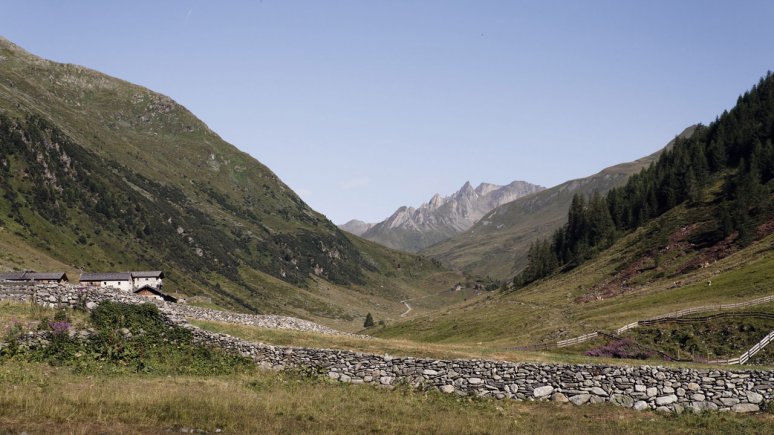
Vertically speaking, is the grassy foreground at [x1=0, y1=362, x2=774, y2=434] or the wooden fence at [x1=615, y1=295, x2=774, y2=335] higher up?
the grassy foreground at [x1=0, y1=362, x2=774, y2=434]

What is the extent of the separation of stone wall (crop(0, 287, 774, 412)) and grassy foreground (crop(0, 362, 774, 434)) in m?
1.05

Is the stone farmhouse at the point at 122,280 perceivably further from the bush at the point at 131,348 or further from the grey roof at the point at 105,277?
the bush at the point at 131,348

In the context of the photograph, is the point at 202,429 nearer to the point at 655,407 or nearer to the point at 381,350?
the point at 381,350

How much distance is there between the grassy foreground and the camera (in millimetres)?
22172

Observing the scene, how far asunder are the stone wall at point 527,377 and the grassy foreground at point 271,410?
41.5 inches

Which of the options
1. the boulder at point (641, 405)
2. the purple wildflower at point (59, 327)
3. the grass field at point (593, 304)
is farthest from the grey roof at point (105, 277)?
the boulder at point (641, 405)

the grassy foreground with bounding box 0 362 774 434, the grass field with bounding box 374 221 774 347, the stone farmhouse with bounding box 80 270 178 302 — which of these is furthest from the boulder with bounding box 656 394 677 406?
the stone farmhouse with bounding box 80 270 178 302

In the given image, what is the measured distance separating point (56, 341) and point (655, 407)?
33629 mm

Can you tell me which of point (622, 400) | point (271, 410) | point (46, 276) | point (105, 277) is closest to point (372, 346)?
point (271, 410)

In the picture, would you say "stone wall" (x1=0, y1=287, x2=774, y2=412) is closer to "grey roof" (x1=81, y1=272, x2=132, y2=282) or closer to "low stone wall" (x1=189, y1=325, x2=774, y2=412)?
"low stone wall" (x1=189, y1=325, x2=774, y2=412)

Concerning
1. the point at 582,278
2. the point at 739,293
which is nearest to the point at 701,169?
the point at 582,278

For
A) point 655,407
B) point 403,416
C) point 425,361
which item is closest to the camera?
point 403,416

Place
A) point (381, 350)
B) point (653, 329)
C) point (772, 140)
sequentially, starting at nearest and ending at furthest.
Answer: point (381, 350)
point (653, 329)
point (772, 140)

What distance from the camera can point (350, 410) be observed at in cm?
2770
